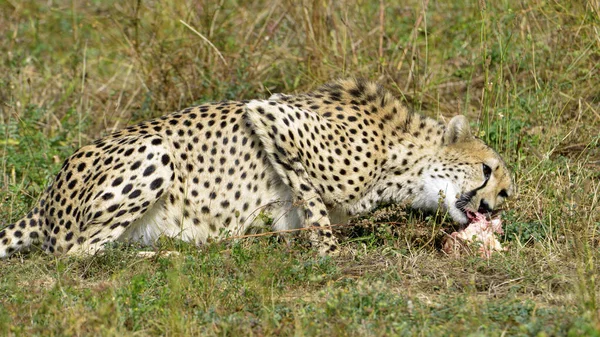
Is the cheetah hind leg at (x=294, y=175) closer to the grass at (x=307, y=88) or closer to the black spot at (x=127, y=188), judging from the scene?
the grass at (x=307, y=88)

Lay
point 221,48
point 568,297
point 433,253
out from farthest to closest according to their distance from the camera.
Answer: point 221,48, point 433,253, point 568,297

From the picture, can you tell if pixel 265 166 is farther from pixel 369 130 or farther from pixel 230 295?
pixel 230 295

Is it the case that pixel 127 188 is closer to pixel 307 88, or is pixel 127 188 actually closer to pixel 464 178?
pixel 464 178

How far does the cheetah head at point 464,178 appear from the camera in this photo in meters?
5.80

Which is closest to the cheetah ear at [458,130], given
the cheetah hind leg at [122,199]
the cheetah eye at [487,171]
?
the cheetah eye at [487,171]

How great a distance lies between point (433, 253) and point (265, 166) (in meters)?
1.21

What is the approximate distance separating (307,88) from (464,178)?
2.16 m

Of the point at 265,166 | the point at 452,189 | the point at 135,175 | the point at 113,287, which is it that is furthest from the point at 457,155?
the point at 113,287

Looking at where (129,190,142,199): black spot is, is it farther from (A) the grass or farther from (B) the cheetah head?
(B) the cheetah head

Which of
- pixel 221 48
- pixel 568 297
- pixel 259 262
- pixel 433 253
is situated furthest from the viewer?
pixel 221 48

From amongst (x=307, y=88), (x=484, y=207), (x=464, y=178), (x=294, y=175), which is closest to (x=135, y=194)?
(x=294, y=175)

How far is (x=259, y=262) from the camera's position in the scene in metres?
4.64

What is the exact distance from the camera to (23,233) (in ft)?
18.9

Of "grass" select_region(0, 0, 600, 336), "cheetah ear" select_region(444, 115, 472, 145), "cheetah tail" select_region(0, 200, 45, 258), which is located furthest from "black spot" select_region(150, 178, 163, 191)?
"cheetah ear" select_region(444, 115, 472, 145)
